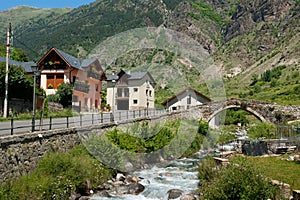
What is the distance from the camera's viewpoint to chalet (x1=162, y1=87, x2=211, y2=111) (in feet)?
109

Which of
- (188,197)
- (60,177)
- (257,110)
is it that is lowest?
(188,197)

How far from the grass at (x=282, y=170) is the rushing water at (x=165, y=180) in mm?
3380

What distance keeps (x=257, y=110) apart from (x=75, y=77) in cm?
2352

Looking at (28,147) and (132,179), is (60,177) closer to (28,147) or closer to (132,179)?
(28,147)

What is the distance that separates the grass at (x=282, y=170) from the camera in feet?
37.0

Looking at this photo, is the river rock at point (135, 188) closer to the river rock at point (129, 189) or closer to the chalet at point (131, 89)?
the river rock at point (129, 189)

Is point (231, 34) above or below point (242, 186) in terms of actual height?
above

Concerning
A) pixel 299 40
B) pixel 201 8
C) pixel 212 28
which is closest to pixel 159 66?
pixel 299 40

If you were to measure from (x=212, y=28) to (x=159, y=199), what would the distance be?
161m

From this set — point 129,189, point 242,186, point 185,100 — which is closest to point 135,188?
point 129,189

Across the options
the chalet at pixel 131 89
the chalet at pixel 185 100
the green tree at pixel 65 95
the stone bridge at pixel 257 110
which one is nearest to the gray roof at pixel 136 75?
the chalet at pixel 131 89

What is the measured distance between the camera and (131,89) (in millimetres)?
21078

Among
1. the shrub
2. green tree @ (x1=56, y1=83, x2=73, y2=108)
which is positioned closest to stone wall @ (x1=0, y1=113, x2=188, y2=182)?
the shrub

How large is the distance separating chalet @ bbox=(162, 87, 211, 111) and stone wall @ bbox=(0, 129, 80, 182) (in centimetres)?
1800
